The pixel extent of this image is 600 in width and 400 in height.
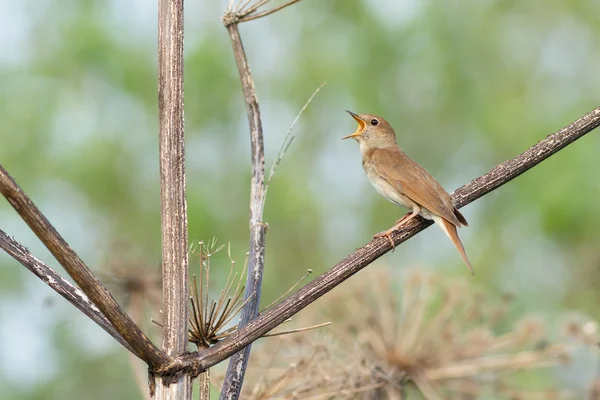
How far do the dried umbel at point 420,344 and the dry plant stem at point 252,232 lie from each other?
4.82 ft

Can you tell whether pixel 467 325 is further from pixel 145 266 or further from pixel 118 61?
pixel 118 61

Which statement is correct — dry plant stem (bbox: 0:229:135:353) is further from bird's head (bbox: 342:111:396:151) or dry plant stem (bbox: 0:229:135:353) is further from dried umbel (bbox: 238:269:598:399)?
bird's head (bbox: 342:111:396:151)

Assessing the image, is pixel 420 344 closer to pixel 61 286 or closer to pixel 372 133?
pixel 372 133

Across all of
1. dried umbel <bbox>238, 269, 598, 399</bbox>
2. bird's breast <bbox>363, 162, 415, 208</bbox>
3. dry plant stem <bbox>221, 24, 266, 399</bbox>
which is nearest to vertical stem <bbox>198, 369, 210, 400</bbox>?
dry plant stem <bbox>221, 24, 266, 399</bbox>

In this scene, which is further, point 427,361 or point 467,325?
point 467,325

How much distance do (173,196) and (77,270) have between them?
45cm

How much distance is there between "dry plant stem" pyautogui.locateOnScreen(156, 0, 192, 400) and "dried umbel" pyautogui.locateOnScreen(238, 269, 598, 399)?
225cm

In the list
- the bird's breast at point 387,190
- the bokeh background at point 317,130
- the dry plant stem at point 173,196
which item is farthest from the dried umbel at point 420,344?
the bokeh background at point 317,130

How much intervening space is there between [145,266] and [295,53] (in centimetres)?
985

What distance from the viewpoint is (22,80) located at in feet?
46.7

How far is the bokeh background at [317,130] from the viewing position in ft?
42.3

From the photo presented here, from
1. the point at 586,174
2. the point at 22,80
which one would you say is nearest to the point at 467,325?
the point at 586,174

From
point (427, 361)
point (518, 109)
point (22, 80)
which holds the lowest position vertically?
point (427, 361)

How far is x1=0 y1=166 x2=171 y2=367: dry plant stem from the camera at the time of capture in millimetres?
2318
